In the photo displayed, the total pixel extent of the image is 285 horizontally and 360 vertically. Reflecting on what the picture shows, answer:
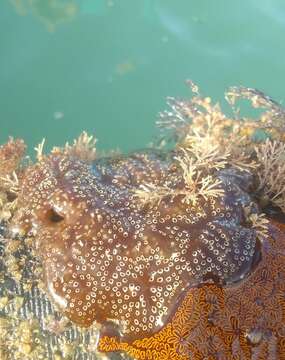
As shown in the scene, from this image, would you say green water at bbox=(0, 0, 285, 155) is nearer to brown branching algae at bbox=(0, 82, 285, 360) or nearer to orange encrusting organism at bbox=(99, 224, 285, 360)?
brown branching algae at bbox=(0, 82, 285, 360)

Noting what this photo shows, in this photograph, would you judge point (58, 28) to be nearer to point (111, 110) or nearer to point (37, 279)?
point (111, 110)

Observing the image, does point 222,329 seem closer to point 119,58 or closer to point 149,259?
point 149,259

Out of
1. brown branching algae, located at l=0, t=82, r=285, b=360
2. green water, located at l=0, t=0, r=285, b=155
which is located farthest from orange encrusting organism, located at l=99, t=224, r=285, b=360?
green water, located at l=0, t=0, r=285, b=155

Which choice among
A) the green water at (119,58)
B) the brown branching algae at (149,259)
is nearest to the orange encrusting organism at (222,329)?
the brown branching algae at (149,259)

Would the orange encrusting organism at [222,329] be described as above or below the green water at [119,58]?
below

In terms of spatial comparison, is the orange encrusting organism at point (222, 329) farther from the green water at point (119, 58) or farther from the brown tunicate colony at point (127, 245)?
the green water at point (119, 58)
